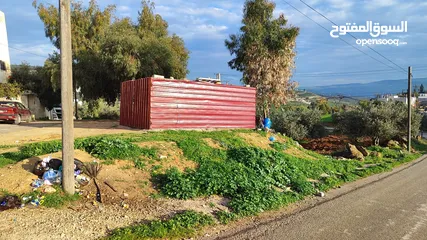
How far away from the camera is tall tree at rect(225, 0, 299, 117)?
20.2 m

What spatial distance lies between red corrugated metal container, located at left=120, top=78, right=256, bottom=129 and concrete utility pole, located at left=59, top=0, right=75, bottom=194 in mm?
5805

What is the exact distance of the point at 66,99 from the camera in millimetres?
5867

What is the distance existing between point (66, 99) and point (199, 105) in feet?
25.5

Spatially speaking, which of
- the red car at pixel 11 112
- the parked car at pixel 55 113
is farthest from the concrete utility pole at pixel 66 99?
the parked car at pixel 55 113

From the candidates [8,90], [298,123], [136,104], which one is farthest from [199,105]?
[8,90]

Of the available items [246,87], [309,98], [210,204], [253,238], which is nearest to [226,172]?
[210,204]

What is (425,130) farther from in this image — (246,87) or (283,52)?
(246,87)

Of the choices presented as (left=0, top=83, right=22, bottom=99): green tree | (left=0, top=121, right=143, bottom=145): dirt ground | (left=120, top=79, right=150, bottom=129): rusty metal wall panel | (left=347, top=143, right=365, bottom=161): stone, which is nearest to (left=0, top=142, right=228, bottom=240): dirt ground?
(left=0, top=121, right=143, bottom=145): dirt ground

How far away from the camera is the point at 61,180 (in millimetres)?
6117

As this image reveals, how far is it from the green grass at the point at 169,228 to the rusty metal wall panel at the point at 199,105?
6.89m

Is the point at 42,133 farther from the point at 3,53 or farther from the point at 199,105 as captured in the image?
the point at 3,53

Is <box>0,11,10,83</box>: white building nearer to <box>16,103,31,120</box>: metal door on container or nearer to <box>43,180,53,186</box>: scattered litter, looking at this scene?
<box>16,103,31,120</box>: metal door on container

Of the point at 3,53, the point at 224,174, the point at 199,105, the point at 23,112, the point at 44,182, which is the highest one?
the point at 3,53

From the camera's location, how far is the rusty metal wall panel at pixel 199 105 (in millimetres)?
12031
